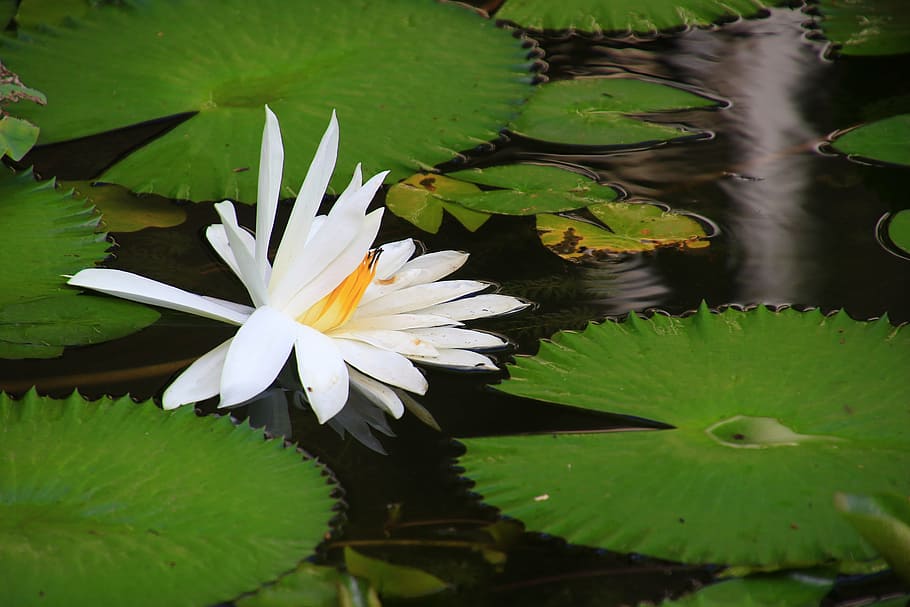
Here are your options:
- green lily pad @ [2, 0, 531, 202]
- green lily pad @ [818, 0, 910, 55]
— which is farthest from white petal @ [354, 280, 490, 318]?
green lily pad @ [818, 0, 910, 55]

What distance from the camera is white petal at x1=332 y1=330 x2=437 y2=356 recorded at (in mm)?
1379

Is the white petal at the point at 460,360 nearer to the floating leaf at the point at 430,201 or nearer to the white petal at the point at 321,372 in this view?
the white petal at the point at 321,372

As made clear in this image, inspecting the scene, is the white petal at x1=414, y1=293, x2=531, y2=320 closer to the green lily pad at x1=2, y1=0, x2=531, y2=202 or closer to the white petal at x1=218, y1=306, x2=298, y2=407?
the white petal at x1=218, y1=306, x2=298, y2=407

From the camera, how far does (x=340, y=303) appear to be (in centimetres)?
140

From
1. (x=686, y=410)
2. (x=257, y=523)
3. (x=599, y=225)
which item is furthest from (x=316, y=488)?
(x=599, y=225)

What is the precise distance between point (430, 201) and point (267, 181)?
589 millimetres

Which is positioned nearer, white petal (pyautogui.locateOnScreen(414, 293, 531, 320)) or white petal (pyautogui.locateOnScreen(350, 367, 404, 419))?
white petal (pyautogui.locateOnScreen(350, 367, 404, 419))

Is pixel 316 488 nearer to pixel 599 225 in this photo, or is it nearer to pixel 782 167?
pixel 599 225

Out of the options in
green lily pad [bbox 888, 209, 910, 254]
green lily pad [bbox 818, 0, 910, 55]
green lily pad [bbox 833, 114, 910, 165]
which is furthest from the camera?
green lily pad [bbox 818, 0, 910, 55]

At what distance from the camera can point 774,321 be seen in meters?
1.54

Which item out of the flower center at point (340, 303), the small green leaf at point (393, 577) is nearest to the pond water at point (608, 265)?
the small green leaf at point (393, 577)

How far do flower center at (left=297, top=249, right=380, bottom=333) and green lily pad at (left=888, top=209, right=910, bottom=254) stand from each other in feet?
3.34

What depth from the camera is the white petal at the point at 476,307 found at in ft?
4.91

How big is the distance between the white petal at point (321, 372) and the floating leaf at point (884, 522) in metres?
0.63
